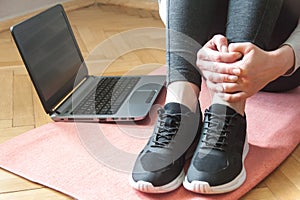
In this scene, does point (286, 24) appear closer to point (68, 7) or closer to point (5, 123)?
point (5, 123)

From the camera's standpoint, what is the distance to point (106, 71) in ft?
3.95

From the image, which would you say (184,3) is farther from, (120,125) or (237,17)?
(120,125)

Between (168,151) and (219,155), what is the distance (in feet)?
0.27

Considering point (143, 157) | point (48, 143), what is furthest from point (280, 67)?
point (48, 143)

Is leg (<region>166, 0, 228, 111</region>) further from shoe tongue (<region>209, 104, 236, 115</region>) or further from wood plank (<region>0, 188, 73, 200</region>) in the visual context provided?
wood plank (<region>0, 188, 73, 200</region>)

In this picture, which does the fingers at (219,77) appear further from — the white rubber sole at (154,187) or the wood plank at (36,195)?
the wood plank at (36,195)

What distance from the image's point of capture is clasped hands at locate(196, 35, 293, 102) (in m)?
0.68

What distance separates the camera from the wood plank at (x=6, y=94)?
Result: 972 mm

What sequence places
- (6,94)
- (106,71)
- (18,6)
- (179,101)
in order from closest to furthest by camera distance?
(179,101) < (6,94) < (106,71) < (18,6)

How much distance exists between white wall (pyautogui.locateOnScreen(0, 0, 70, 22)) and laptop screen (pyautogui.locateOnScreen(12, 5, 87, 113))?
28.6 inches

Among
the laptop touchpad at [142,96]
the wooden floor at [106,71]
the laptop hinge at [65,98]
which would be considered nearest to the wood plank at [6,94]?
the wooden floor at [106,71]

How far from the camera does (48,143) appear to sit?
33.0 inches

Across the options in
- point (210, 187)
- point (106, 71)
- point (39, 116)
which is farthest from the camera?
point (106, 71)

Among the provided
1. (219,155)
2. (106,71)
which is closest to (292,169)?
(219,155)
